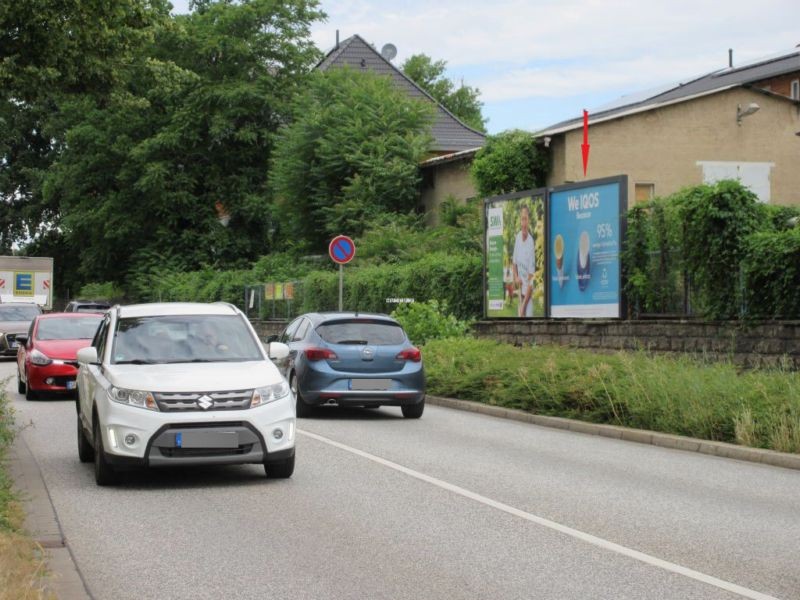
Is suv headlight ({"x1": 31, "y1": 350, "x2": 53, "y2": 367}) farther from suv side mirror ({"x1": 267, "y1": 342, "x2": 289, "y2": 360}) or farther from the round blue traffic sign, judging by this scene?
suv side mirror ({"x1": 267, "y1": 342, "x2": 289, "y2": 360})

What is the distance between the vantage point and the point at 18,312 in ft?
120

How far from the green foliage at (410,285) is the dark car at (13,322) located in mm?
8803

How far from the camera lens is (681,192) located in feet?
68.3

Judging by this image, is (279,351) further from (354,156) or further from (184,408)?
(354,156)

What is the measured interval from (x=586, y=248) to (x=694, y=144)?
16781mm

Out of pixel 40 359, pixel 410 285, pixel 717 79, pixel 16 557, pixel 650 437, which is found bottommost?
pixel 650 437

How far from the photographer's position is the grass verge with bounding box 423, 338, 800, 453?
13.6 metres

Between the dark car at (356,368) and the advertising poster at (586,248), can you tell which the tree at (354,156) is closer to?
the advertising poster at (586,248)

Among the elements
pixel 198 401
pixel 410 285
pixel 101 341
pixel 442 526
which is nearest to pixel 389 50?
pixel 410 285

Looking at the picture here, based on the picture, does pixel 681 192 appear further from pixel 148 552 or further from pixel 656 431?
pixel 148 552

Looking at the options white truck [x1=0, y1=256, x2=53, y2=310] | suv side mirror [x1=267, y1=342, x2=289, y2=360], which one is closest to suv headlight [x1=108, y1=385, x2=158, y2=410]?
suv side mirror [x1=267, y1=342, x2=289, y2=360]

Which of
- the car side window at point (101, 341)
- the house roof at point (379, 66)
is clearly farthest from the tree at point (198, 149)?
the car side window at point (101, 341)

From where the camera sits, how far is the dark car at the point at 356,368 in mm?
17812

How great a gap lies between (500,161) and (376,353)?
22.1m
